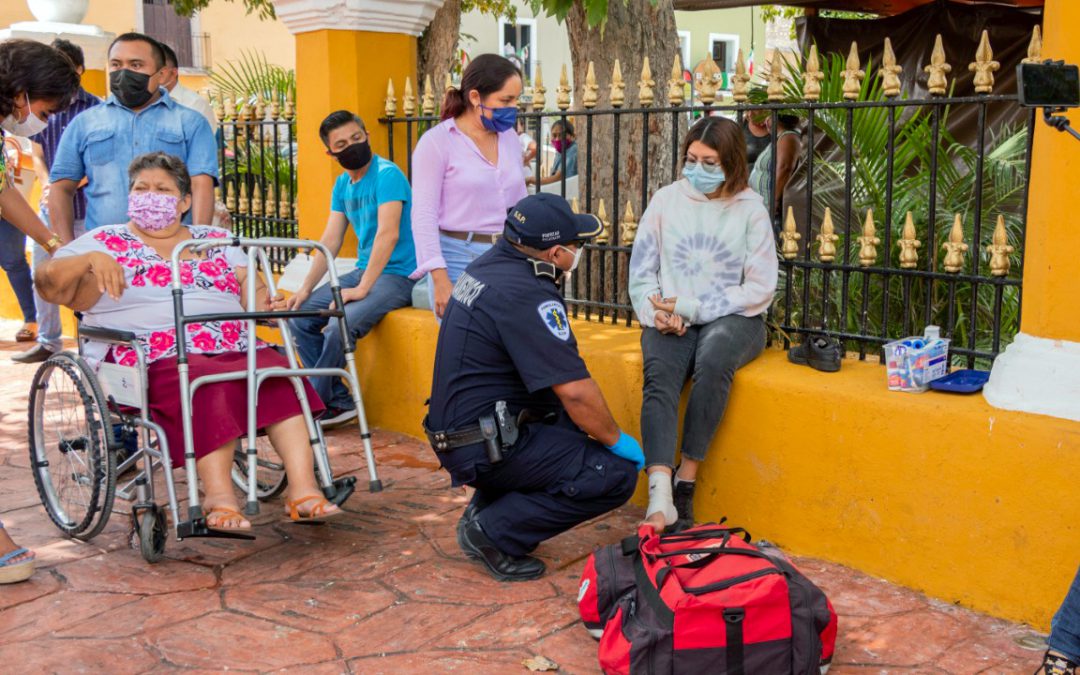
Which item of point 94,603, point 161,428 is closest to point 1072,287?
point 161,428

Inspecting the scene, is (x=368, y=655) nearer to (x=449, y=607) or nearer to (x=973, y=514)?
(x=449, y=607)

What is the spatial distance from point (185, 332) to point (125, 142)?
1.85 metres

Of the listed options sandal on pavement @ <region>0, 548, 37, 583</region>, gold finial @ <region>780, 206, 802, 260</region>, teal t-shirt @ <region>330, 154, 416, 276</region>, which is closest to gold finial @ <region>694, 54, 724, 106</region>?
gold finial @ <region>780, 206, 802, 260</region>

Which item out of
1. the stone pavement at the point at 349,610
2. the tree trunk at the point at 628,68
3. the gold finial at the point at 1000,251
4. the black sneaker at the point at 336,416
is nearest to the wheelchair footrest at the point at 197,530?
the stone pavement at the point at 349,610

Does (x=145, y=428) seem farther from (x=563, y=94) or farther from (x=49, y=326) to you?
(x=49, y=326)

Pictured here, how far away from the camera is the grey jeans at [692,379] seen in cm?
438

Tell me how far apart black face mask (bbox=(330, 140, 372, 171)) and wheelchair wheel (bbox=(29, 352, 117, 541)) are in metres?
1.73

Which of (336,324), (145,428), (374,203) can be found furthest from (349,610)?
(374,203)

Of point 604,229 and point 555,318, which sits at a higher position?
point 604,229

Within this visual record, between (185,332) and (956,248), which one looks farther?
(185,332)

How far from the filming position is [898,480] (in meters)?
4.00

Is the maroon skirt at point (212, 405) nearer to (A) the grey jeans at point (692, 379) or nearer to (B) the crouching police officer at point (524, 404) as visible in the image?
(B) the crouching police officer at point (524, 404)

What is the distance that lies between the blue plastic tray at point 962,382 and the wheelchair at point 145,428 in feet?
6.75

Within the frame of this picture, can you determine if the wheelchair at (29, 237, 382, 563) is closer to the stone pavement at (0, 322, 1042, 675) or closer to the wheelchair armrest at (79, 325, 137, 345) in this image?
the wheelchair armrest at (79, 325, 137, 345)
